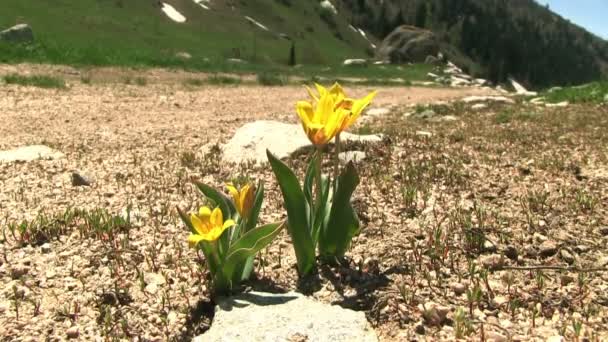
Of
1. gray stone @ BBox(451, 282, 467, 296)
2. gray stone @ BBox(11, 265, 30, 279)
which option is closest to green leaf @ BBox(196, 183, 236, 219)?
gray stone @ BBox(11, 265, 30, 279)

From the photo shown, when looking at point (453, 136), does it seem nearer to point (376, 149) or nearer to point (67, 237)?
point (376, 149)

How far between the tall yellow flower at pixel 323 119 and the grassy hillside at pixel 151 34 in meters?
19.9

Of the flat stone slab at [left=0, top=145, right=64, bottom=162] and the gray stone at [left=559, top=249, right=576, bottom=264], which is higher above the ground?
the flat stone slab at [left=0, top=145, right=64, bottom=162]

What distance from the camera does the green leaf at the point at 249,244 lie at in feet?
9.95

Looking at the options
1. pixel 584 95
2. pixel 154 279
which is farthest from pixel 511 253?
pixel 584 95

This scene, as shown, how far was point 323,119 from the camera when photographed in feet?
Result: 10.2

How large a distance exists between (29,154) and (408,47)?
63.3 metres

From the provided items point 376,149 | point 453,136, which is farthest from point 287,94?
point 376,149

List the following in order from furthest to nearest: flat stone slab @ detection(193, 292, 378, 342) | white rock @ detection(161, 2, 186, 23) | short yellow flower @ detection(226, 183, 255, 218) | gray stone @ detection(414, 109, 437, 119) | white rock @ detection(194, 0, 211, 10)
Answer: white rock @ detection(194, 0, 211, 10), white rock @ detection(161, 2, 186, 23), gray stone @ detection(414, 109, 437, 119), short yellow flower @ detection(226, 183, 255, 218), flat stone slab @ detection(193, 292, 378, 342)

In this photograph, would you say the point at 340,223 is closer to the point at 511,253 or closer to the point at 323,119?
A: the point at 323,119

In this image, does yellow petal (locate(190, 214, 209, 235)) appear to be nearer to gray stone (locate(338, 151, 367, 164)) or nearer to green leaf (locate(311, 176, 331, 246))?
green leaf (locate(311, 176, 331, 246))

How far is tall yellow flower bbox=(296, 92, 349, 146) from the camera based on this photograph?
9.92ft

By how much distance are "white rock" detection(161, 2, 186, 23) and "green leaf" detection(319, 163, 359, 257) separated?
4835 cm

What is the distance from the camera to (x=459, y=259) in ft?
12.4
